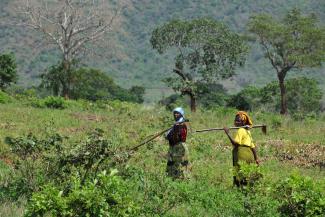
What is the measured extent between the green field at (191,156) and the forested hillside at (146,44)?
173 ft

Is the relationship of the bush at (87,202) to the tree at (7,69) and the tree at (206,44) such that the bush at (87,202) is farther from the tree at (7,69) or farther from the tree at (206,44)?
the tree at (7,69)

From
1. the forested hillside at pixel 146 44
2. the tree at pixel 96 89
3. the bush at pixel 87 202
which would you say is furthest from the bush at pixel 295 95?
the bush at pixel 87 202

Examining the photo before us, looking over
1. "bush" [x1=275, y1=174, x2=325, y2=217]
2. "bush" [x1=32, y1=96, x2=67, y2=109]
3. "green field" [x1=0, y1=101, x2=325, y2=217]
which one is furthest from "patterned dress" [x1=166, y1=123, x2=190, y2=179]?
"bush" [x1=32, y1=96, x2=67, y2=109]

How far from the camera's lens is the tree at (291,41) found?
126ft

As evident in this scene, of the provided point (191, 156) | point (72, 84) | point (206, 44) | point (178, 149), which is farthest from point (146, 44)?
point (178, 149)

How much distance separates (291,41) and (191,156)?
82.2 ft

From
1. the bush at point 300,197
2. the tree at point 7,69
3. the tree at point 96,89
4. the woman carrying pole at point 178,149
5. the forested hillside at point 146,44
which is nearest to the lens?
the bush at point 300,197

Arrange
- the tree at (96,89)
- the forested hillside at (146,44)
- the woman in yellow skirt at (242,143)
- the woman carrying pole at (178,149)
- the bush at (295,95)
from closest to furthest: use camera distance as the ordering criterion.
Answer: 1. the woman in yellow skirt at (242,143)
2. the woman carrying pole at (178,149)
3. the bush at (295,95)
4. the tree at (96,89)
5. the forested hillside at (146,44)

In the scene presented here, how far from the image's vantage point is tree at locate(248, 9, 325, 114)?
1511 inches

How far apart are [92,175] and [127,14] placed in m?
101

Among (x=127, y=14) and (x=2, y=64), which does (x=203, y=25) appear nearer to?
(x=2, y=64)

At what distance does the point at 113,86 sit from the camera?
61.2 metres

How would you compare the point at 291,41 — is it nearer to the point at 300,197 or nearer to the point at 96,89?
the point at 96,89

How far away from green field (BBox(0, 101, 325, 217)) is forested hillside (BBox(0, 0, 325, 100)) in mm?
52755
